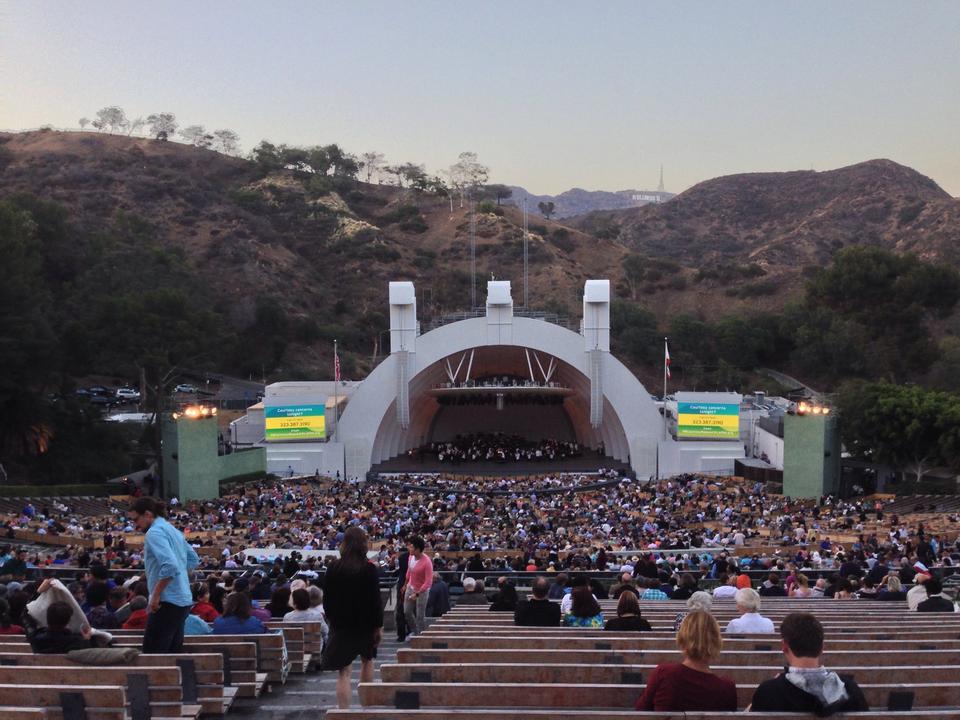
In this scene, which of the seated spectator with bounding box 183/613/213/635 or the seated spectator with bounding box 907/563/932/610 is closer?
the seated spectator with bounding box 183/613/213/635

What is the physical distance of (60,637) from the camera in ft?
19.4

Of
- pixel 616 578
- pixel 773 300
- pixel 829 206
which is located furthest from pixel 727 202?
pixel 616 578

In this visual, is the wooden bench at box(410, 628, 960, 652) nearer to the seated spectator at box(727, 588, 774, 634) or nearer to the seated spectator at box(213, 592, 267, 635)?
the seated spectator at box(727, 588, 774, 634)

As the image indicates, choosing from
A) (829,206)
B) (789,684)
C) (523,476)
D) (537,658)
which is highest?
(829,206)

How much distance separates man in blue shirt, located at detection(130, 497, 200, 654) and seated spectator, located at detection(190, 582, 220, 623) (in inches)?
80.4

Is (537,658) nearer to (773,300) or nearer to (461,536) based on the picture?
(461,536)

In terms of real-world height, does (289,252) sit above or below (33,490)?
above

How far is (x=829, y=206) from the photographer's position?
126062mm

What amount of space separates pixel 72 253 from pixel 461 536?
46.4 m

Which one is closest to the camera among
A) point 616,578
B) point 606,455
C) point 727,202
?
point 616,578

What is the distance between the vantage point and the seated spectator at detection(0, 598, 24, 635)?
7180 mm

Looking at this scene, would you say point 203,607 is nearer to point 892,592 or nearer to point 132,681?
point 132,681

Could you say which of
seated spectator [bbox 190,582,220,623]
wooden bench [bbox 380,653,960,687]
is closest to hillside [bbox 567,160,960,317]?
seated spectator [bbox 190,582,220,623]

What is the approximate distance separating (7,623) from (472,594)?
600 centimetres
